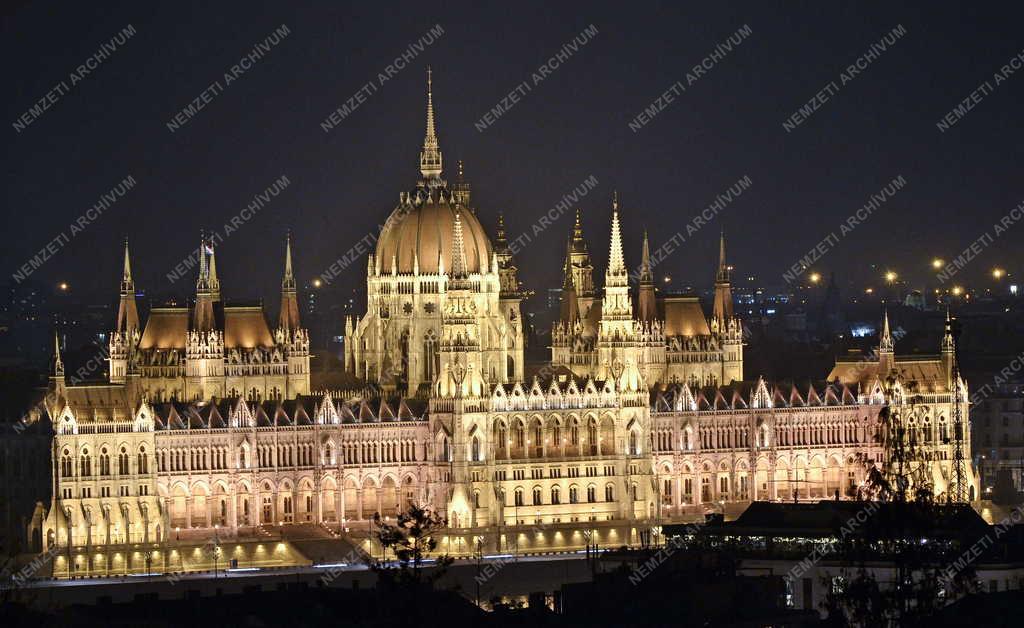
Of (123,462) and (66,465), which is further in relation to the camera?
(123,462)

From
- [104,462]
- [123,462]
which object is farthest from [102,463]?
[123,462]

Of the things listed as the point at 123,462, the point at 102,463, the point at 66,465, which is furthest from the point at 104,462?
the point at 66,465

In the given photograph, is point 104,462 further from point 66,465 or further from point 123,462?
point 66,465

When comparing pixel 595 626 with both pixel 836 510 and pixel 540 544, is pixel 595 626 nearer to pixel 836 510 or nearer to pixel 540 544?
pixel 836 510

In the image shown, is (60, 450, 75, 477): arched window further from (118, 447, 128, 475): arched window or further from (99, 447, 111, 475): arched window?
(118, 447, 128, 475): arched window

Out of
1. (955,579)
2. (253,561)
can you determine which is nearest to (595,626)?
(955,579)

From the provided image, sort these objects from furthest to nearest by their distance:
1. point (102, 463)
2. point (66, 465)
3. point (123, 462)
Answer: point (123, 462)
point (102, 463)
point (66, 465)

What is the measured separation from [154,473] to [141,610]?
56.9 m

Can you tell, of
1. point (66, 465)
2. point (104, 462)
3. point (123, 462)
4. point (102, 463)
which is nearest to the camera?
point (66, 465)

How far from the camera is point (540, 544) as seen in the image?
19875cm

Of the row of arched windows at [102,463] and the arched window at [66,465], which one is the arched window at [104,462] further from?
the arched window at [66,465]

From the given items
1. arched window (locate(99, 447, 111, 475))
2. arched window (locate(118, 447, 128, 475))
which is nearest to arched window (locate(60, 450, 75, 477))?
arched window (locate(99, 447, 111, 475))

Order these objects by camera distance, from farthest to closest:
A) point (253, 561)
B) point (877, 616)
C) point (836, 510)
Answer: point (253, 561) → point (836, 510) → point (877, 616)

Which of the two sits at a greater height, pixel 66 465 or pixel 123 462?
pixel 123 462
